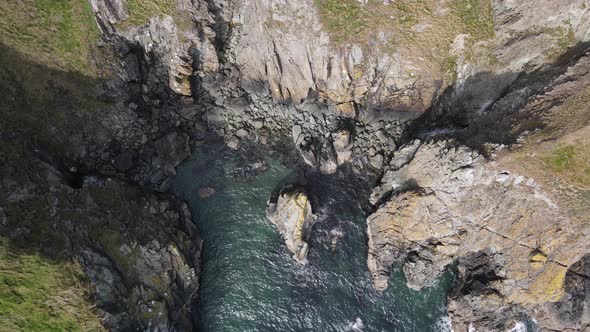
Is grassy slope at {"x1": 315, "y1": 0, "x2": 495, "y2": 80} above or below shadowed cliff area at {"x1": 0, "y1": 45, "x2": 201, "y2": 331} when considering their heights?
above

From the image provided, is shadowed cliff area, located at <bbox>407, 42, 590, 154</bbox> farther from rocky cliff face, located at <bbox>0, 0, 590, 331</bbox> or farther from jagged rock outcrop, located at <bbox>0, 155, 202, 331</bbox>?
jagged rock outcrop, located at <bbox>0, 155, 202, 331</bbox>

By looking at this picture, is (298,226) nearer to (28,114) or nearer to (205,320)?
(205,320)

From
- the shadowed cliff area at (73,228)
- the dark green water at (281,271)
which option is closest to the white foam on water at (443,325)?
the dark green water at (281,271)

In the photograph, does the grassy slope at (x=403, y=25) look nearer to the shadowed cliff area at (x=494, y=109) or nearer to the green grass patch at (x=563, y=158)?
the shadowed cliff area at (x=494, y=109)

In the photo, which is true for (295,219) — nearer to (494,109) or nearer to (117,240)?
(117,240)

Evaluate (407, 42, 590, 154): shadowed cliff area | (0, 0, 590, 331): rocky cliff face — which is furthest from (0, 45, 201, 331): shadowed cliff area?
(407, 42, 590, 154): shadowed cliff area

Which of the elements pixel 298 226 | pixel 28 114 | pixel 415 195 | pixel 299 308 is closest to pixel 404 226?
pixel 415 195

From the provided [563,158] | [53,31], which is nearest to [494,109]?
[563,158]
